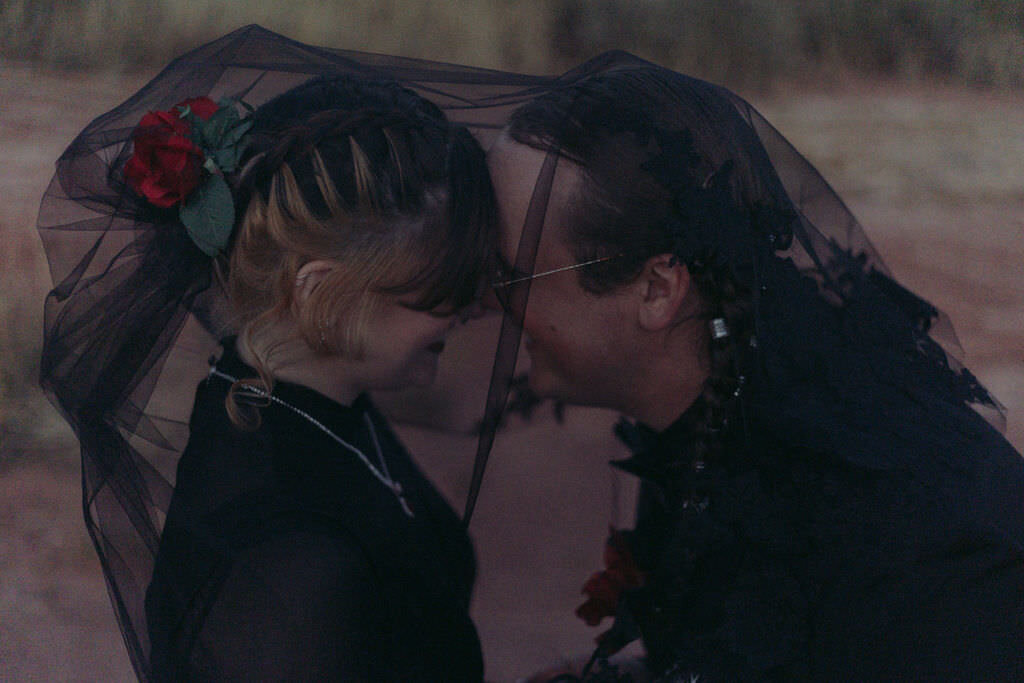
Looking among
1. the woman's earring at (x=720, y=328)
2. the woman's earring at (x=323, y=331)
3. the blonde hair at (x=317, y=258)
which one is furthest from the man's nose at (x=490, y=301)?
the woman's earring at (x=720, y=328)

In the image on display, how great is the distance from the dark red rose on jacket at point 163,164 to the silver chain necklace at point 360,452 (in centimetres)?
31

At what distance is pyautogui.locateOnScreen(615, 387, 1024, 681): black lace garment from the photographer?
1544mm

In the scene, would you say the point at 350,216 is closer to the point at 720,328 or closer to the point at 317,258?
the point at 317,258

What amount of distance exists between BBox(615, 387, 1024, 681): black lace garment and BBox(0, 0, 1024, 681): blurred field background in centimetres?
57

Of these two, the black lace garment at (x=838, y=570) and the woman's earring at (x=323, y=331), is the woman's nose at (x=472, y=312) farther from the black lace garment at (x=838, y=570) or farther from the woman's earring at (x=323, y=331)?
the black lace garment at (x=838, y=570)

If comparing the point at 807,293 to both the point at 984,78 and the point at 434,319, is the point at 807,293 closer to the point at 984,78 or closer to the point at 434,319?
the point at 434,319

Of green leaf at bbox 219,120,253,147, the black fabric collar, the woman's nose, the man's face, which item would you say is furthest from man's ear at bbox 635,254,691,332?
green leaf at bbox 219,120,253,147

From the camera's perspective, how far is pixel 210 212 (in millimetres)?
1584

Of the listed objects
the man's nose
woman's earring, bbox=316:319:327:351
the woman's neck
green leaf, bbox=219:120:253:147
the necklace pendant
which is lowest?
the necklace pendant

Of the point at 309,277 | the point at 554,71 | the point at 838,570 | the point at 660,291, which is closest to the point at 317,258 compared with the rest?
the point at 309,277

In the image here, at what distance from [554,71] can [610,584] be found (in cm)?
552

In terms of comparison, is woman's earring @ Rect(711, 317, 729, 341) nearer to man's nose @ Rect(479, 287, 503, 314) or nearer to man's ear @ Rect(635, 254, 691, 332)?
man's ear @ Rect(635, 254, 691, 332)

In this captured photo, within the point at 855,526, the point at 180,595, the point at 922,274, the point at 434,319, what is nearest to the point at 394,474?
the point at 434,319

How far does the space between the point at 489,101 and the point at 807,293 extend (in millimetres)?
680
